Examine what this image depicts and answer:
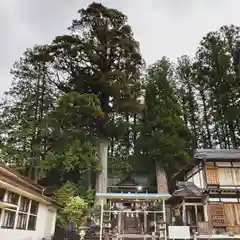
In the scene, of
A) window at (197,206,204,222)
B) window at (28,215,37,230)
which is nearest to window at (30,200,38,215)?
window at (28,215,37,230)

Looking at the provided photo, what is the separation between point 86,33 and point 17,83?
774 centimetres

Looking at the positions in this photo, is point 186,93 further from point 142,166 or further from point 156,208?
point 156,208

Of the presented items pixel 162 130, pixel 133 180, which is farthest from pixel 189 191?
pixel 133 180

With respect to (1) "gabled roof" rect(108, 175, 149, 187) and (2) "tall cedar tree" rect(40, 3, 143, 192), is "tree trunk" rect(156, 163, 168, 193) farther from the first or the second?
(2) "tall cedar tree" rect(40, 3, 143, 192)

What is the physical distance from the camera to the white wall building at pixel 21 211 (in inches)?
359

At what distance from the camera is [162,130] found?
23.9 m

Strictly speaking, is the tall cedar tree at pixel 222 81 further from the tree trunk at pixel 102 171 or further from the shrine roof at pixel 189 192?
the tree trunk at pixel 102 171

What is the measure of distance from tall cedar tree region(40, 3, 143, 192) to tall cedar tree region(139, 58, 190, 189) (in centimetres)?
345

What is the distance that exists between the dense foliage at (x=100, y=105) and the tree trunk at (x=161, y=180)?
1.86ft

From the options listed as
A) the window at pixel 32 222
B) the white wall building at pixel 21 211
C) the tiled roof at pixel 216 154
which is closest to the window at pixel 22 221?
the white wall building at pixel 21 211

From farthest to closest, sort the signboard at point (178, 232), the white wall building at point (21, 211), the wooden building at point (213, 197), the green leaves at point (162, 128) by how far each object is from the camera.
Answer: the green leaves at point (162, 128) < the wooden building at point (213, 197) < the signboard at point (178, 232) < the white wall building at point (21, 211)

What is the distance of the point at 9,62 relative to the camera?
2472 centimetres

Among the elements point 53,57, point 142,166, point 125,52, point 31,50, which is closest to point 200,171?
point 142,166

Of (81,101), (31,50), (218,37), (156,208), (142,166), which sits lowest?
(156,208)
